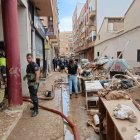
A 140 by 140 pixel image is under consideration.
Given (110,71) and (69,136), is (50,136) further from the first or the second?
(110,71)

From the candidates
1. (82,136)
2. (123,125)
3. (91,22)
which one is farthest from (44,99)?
(91,22)

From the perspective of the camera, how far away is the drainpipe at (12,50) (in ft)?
24.4

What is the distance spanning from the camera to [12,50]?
7574 mm

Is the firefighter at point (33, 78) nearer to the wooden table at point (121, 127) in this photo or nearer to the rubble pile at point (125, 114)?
the wooden table at point (121, 127)

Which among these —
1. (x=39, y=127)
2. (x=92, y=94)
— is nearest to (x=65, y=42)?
(x=92, y=94)

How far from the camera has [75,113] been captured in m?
8.33

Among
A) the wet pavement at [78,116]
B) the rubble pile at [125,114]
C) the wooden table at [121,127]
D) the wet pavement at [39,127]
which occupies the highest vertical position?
the rubble pile at [125,114]

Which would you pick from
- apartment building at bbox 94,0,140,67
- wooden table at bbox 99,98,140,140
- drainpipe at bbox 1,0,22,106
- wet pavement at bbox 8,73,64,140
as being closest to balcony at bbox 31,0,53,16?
drainpipe at bbox 1,0,22,106

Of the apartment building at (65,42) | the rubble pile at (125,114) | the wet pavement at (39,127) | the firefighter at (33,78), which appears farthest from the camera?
the apartment building at (65,42)

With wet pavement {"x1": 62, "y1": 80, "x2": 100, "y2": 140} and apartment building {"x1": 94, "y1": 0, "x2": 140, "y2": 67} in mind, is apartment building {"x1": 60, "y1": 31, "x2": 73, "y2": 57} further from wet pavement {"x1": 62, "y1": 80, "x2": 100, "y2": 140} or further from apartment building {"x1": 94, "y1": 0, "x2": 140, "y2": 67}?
wet pavement {"x1": 62, "y1": 80, "x2": 100, "y2": 140}

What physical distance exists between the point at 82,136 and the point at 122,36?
17507mm

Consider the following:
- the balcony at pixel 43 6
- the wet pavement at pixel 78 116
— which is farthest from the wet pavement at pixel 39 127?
the balcony at pixel 43 6

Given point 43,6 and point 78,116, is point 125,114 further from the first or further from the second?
point 43,6

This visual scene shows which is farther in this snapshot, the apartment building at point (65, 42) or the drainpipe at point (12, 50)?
the apartment building at point (65, 42)
